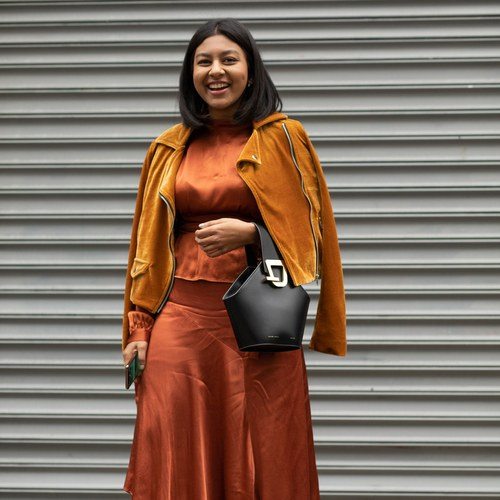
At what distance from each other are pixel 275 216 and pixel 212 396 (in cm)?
63

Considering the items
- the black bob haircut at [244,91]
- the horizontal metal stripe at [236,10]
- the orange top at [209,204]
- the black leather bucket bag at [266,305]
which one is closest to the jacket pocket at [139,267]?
the orange top at [209,204]

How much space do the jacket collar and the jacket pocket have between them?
16.2 inches

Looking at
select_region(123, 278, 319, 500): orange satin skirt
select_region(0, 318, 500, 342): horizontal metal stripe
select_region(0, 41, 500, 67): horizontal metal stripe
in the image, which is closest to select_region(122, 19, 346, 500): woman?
select_region(123, 278, 319, 500): orange satin skirt

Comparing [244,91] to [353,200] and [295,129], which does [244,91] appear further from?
[353,200]

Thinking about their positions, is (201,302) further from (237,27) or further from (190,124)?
(237,27)

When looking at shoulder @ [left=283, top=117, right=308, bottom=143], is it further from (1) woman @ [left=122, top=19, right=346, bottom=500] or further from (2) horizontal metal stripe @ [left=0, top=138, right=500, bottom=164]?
(2) horizontal metal stripe @ [left=0, top=138, right=500, bottom=164]

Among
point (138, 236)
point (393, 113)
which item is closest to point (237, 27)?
point (138, 236)

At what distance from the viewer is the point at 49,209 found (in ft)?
17.5

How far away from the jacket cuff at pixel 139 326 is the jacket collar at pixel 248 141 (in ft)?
1.94

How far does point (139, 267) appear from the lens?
11.3 feet

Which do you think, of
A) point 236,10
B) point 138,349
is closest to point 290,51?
point 236,10

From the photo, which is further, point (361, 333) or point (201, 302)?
point (361, 333)

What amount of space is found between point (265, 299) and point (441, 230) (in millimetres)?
2222

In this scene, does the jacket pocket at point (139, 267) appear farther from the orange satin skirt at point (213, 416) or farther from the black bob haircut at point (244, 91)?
the black bob haircut at point (244, 91)
